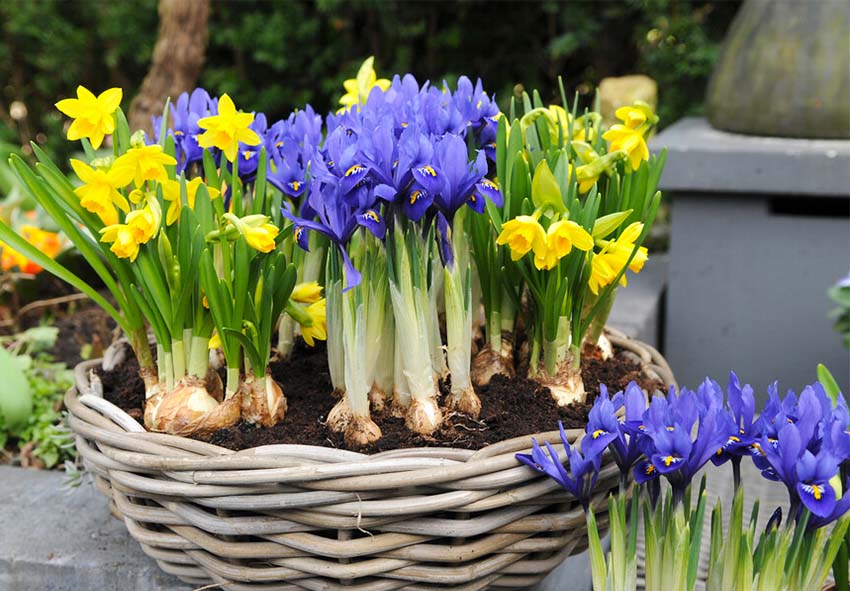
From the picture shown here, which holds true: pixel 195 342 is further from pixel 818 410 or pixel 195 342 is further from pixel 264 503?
pixel 818 410

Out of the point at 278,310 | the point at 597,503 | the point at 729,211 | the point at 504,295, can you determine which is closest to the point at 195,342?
the point at 278,310

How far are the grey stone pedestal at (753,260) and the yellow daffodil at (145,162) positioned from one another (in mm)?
1607

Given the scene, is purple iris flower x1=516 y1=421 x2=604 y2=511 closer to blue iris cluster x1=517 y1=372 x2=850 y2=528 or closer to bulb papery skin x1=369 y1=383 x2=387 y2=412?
blue iris cluster x1=517 y1=372 x2=850 y2=528

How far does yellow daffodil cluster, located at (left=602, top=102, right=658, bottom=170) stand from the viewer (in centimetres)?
132

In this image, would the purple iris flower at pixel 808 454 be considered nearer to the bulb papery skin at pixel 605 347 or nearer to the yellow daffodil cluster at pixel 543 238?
the yellow daffodil cluster at pixel 543 238

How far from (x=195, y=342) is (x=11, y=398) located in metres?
0.71

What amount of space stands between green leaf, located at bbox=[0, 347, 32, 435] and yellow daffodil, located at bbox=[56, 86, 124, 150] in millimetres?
747

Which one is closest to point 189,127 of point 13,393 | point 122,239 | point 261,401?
point 122,239

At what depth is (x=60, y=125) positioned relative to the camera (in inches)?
180

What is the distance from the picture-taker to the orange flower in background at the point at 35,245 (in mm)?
2143

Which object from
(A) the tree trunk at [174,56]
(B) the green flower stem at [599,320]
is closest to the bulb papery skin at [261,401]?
(B) the green flower stem at [599,320]

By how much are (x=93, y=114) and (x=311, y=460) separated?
0.49m

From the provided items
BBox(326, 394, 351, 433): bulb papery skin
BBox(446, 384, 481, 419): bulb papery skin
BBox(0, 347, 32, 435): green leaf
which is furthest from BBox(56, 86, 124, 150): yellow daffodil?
BBox(0, 347, 32, 435): green leaf

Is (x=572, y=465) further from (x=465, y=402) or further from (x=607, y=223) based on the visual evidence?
(x=607, y=223)
